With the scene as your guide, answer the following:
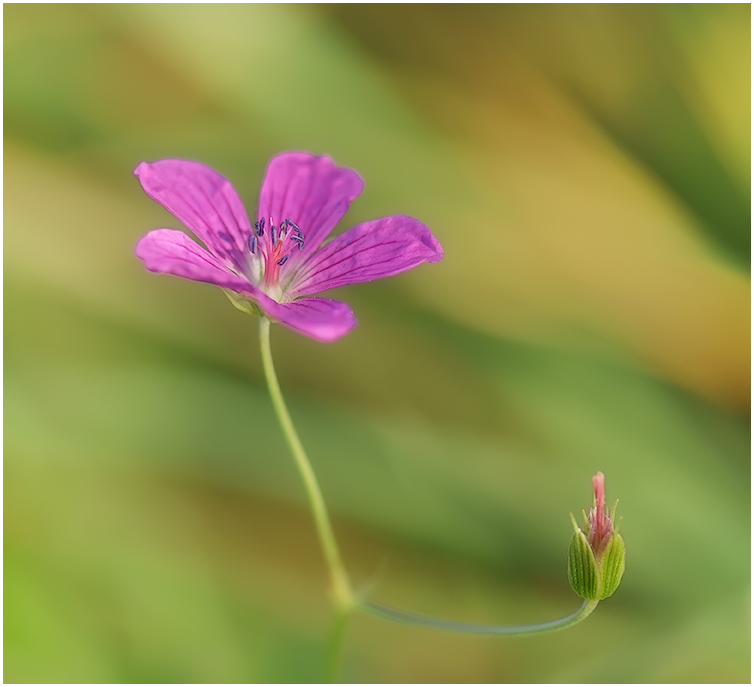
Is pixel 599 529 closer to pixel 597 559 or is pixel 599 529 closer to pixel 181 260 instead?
pixel 597 559

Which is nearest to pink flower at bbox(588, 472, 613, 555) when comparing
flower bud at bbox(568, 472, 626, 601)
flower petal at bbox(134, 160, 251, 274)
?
flower bud at bbox(568, 472, 626, 601)

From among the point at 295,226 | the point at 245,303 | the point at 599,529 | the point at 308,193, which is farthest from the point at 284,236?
the point at 599,529

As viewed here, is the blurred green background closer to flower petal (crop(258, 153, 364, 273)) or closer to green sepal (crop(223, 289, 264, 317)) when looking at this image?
flower petal (crop(258, 153, 364, 273))

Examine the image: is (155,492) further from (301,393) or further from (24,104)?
(24,104)

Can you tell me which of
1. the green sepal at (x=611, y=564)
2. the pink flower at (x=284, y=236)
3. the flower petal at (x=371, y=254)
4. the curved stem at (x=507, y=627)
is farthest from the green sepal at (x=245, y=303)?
the green sepal at (x=611, y=564)

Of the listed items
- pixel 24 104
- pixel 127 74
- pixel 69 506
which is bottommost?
pixel 69 506

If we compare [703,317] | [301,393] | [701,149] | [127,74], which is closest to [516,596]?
[301,393]
